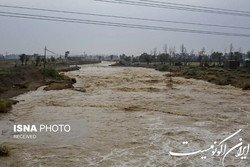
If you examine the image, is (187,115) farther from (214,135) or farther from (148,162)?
(148,162)

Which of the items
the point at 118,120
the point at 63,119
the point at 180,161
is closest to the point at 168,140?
the point at 180,161

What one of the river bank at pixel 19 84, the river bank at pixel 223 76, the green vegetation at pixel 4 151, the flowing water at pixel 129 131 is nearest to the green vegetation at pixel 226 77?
the river bank at pixel 223 76

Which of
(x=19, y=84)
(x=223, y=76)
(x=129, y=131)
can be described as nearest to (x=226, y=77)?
(x=223, y=76)

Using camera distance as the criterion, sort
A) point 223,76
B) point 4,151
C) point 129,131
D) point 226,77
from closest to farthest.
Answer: point 4,151
point 129,131
point 226,77
point 223,76

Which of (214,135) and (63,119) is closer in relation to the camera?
(214,135)

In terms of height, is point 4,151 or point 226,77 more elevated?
point 226,77

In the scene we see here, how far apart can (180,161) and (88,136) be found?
11.9 ft

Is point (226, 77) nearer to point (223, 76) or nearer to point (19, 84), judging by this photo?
point (223, 76)

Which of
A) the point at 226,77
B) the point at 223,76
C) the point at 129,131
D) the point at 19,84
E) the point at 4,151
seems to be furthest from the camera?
the point at 223,76

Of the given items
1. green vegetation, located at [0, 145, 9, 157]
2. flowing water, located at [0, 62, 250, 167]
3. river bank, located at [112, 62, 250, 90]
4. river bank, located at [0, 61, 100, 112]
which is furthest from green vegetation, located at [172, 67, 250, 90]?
green vegetation, located at [0, 145, 9, 157]

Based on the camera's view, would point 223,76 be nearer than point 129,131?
No

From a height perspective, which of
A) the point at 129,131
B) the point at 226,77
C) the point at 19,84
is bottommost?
the point at 129,131

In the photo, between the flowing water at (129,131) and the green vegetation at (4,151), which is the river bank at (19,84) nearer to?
the flowing water at (129,131)

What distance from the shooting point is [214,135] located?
902cm
